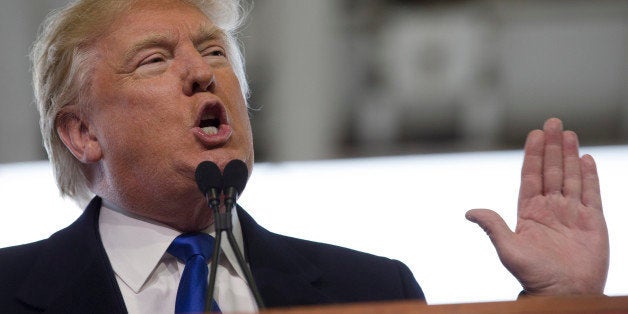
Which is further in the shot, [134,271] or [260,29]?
[260,29]

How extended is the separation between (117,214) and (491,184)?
2.04 meters

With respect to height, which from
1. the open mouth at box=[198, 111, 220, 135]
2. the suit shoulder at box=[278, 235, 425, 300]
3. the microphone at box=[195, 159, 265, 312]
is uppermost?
the open mouth at box=[198, 111, 220, 135]

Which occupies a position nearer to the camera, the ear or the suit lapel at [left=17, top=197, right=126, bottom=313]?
the suit lapel at [left=17, top=197, right=126, bottom=313]

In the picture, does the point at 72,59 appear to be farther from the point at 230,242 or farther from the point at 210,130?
the point at 230,242

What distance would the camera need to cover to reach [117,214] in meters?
2.93

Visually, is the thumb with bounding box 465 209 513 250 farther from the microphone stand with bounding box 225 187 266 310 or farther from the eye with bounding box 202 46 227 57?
the eye with bounding box 202 46 227 57

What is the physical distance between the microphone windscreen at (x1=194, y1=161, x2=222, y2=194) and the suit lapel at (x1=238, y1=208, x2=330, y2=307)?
1.14 ft

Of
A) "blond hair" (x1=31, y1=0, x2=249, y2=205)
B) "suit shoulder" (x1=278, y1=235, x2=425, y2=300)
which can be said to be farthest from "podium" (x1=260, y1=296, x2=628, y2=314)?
"blond hair" (x1=31, y1=0, x2=249, y2=205)

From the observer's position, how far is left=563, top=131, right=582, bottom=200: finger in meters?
2.79

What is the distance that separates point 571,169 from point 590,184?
53mm

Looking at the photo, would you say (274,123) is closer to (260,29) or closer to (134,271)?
(260,29)

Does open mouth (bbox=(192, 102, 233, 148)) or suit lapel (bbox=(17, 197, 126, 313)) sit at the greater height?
open mouth (bbox=(192, 102, 233, 148))

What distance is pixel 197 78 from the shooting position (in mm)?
2812

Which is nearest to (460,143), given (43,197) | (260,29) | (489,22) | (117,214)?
(489,22)
